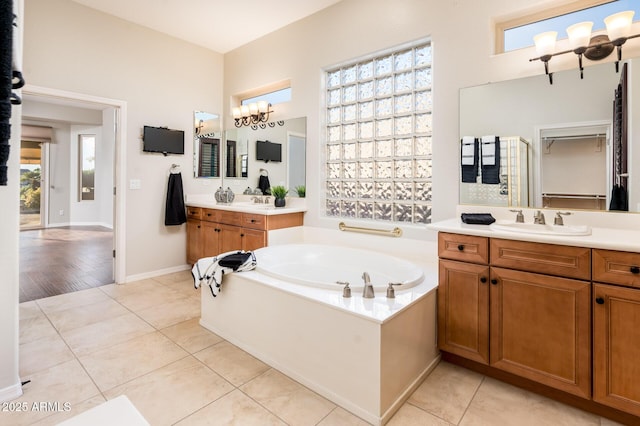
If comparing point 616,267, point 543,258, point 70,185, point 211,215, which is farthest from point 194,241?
point 70,185

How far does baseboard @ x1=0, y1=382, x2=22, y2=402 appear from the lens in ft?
5.68

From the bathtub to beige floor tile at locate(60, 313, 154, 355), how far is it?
57 cm

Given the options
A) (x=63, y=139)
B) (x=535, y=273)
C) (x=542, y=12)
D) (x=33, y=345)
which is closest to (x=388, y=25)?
(x=542, y=12)

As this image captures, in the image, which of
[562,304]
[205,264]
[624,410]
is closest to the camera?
[624,410]

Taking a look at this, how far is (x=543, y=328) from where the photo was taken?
5.71 feet

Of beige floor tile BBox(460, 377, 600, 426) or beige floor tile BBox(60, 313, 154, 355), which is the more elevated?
beige floor tile BBox(60, 313, 154, 355)

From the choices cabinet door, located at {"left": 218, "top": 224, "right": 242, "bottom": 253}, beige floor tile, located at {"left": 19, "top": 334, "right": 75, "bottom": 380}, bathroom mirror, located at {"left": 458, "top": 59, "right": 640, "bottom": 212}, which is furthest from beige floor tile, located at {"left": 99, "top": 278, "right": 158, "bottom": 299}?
bathroom mirror, located at {"left": 458, "top": 59, "right": 640, "bottom": 212}

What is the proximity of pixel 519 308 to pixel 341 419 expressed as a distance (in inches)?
44.5

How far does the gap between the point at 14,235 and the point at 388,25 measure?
3096 mm

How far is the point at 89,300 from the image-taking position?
3270 millimetres

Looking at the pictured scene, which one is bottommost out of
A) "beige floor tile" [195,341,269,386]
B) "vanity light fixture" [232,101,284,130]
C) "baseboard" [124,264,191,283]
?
"beige floor tile" [195,341,269,386]

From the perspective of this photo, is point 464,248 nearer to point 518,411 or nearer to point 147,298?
point 518,411

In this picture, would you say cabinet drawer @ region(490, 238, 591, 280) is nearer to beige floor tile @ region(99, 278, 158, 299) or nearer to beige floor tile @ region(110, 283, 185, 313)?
beige floor tile @ region(110, 283, 185, 313)

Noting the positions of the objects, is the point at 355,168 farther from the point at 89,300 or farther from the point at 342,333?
the point at 89,300
